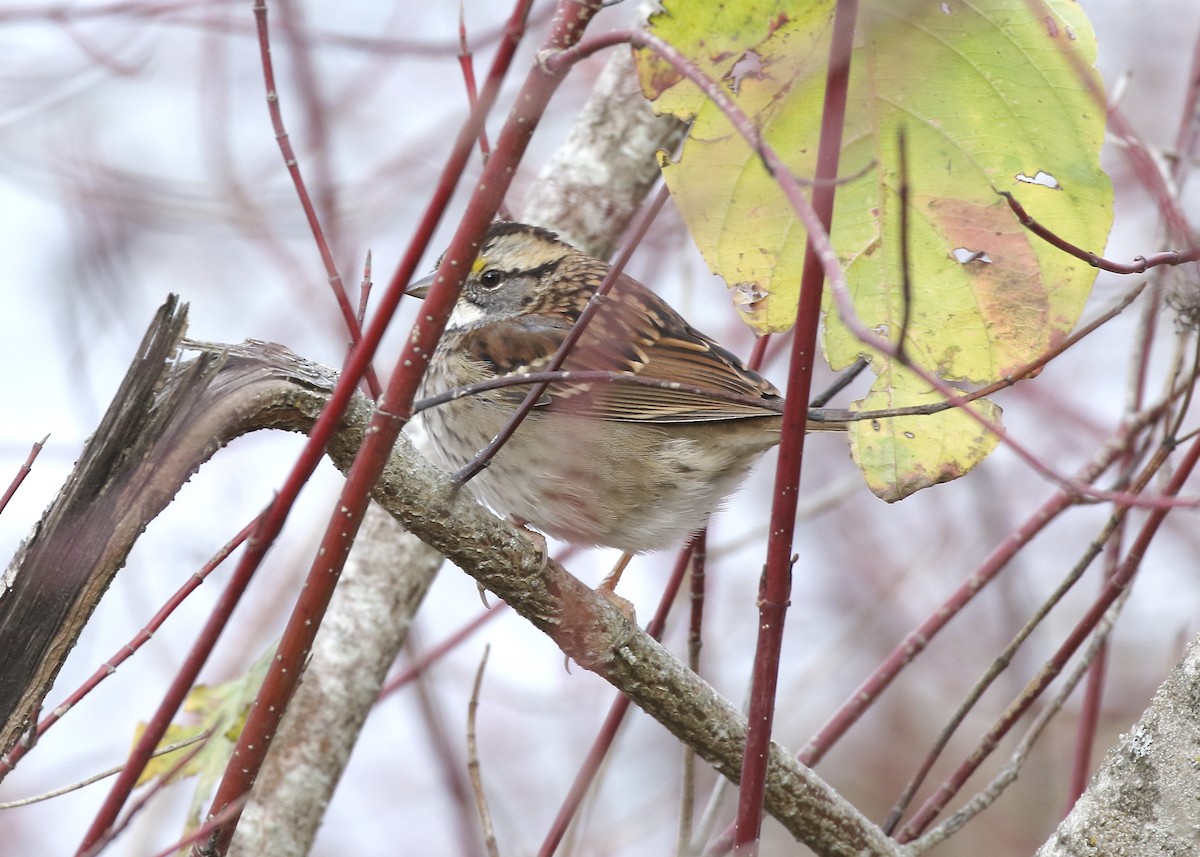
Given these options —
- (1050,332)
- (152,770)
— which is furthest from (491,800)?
(1050,332)

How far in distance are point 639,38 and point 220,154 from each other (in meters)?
3.20

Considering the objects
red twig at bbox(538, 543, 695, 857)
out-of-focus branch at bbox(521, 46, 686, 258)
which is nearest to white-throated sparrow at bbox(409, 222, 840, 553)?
out-of-focus branch at bbox(521, 46, 686, 258)

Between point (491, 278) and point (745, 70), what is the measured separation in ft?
6.12

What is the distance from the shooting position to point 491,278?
11.2 feet

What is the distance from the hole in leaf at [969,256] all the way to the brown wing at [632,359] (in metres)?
1.14

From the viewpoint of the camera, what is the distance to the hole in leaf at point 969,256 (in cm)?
162

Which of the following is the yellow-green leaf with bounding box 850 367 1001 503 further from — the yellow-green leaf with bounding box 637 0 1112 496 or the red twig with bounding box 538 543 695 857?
the red twig with bounding box 538 543 695 857

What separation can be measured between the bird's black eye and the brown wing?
0.57 feet

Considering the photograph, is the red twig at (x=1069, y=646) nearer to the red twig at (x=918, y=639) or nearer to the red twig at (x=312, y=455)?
the red twig at (x=918, y=639)

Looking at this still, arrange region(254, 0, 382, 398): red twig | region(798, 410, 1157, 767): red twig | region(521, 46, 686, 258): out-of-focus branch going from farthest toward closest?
region(521, 46, 686, 258): out-of-focus branch → region(798, 410, 1157, 767): red twig → region(254, 0, 382, 398): red twig

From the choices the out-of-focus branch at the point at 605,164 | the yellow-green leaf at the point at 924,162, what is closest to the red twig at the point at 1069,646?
the yellow-green leaf at the point at 924,162

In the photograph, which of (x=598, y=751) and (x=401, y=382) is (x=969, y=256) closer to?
(x=401, y=382)

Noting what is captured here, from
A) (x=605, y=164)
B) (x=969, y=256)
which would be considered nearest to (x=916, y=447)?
(x=969, y=256)

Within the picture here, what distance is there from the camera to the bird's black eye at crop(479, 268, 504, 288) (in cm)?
342
